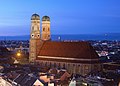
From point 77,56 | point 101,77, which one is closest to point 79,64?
point 77,56

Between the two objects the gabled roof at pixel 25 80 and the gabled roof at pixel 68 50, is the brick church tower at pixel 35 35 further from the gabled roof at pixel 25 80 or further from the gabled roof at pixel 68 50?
the gabled roof at pixel 25 80

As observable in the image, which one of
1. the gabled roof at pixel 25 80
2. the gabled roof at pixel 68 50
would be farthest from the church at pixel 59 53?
the gabled roof at pixel 25 80

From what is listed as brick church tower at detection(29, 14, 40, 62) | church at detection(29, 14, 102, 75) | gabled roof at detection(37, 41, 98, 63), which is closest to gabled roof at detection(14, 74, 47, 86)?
church at detection(29, 14, 102, 75)

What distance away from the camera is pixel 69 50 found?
6356 cm

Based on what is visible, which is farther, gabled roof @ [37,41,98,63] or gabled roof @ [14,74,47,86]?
gabled roof @ [37,41,98,63]

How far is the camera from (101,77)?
4891 centimetres

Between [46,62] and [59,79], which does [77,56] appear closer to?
[46,62]

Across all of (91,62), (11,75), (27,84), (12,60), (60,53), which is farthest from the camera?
(12,60)

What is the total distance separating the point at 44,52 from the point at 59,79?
16.3 metres

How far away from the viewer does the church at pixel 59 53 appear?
60.2 metres

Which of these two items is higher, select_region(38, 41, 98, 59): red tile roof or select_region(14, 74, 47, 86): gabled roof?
select_region(38, 41, 98, 59): red tile roof

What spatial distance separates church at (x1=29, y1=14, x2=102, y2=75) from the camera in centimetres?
6016

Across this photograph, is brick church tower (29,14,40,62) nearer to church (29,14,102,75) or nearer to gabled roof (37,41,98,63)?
church (29,14,102,75)

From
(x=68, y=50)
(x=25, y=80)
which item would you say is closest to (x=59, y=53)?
(x=68, y=50)
